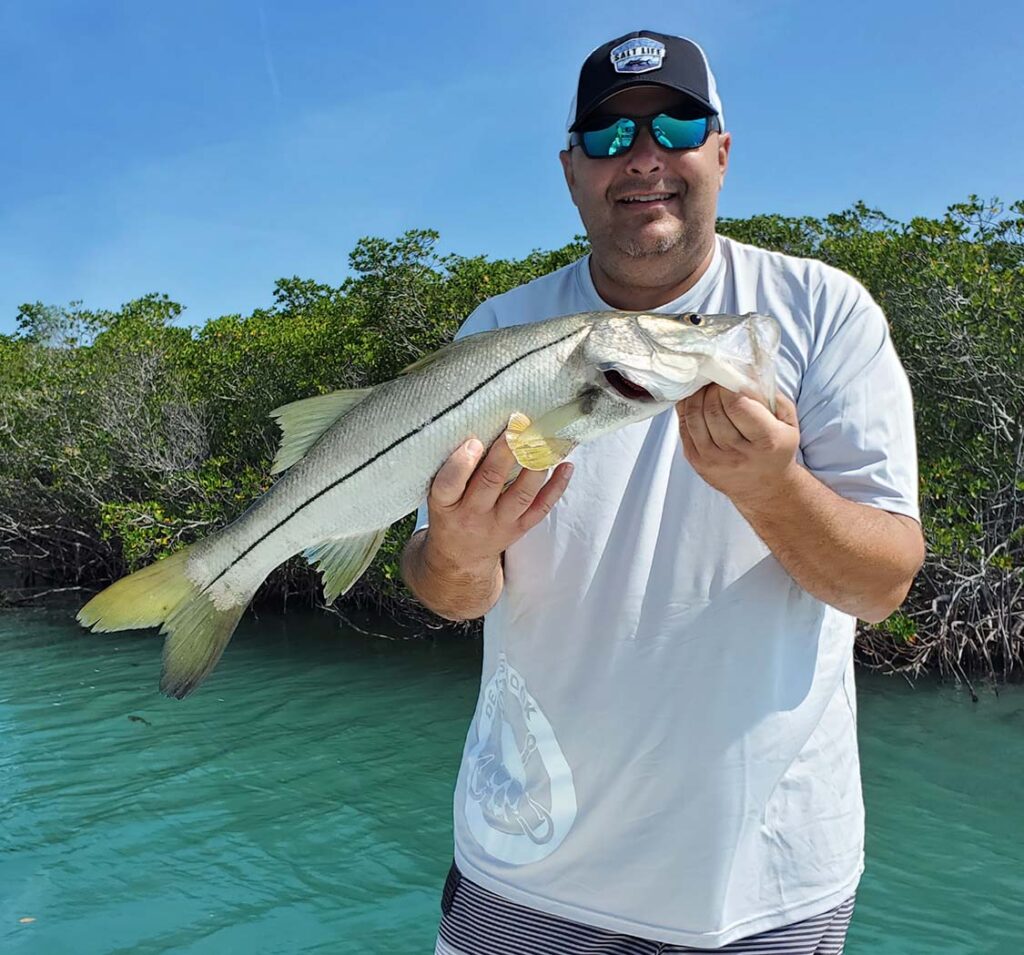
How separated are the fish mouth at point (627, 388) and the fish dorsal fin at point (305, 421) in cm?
66

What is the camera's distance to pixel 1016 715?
890 centimetres

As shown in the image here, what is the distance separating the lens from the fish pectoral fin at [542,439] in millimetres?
1839

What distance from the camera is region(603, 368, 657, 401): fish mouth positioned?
6.10 ft

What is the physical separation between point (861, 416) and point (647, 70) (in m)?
0.92

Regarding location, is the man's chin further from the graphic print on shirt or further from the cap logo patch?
the graphic print on shirt

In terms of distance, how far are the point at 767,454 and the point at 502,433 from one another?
1.83 feet

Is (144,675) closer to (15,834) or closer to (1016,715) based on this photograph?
(15,834)

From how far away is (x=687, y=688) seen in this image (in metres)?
1.83

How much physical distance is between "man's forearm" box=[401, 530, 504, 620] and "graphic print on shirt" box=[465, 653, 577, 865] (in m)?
0.15

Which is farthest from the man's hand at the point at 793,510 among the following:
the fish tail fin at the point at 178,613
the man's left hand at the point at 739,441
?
the fish tail fin at the point at 178,613

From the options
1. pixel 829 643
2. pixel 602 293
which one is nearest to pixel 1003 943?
pixel 829 643

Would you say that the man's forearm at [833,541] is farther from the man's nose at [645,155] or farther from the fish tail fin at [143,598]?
the fish tail fin at [143,598]

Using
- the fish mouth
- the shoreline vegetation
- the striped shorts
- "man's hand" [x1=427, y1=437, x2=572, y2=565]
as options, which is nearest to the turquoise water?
the shoreline vegetation

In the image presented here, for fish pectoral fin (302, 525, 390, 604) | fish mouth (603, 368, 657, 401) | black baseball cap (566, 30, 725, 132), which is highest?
black baseball cap (566, 30, 725, 132)
